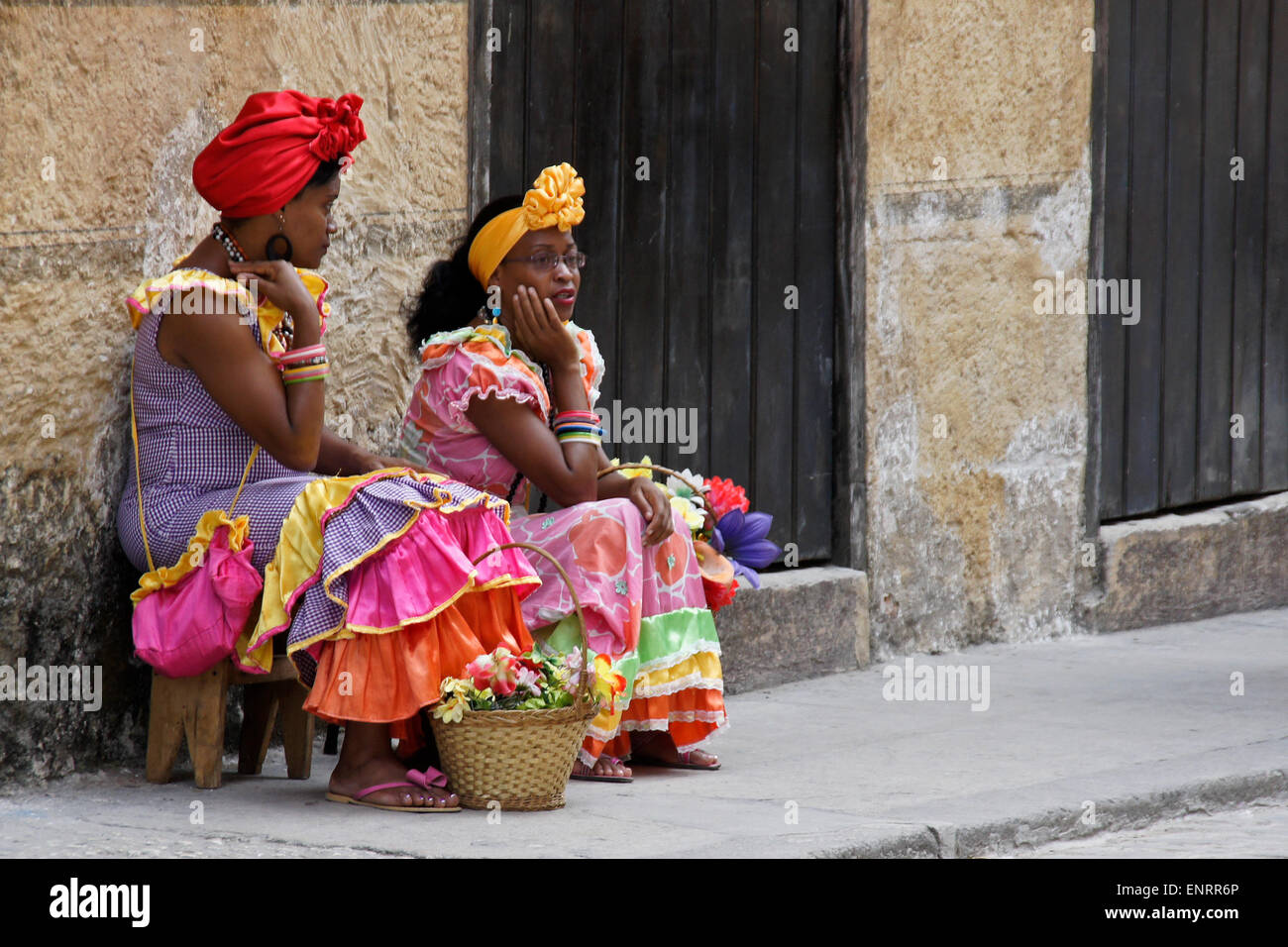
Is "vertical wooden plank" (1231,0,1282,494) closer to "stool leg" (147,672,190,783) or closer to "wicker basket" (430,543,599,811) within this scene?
"wicker basket" (430,543,599,811)

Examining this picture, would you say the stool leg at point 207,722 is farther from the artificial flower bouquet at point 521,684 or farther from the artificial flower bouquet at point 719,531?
the artificial flower bouquet at point 719,531

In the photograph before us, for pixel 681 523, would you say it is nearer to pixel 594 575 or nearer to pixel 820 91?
pixel 594 575

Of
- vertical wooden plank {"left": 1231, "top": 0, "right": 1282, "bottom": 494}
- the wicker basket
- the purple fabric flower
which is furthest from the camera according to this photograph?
vertical wooden plank {"left": 1231, "top": 0, "right": 1282, "bottom": 494}

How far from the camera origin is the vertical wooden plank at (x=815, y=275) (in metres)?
6.71

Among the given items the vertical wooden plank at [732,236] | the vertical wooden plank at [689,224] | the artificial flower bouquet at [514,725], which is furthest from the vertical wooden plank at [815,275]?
the artificial flower bouquet at [514,725]

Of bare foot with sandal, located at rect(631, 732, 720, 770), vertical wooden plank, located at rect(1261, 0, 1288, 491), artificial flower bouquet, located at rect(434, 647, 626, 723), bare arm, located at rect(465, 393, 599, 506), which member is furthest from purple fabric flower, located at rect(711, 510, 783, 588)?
vertical wooden plank, located at rect(1261, 0, 1288, 491)

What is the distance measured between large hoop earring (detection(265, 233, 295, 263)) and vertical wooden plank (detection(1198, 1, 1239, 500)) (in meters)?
4.92

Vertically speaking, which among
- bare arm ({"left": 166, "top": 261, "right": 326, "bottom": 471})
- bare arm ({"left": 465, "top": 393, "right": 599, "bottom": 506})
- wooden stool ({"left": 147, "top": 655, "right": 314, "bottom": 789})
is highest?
bare arm ({"left": 166, "top": 261, "right": 326, "bottom": 471})

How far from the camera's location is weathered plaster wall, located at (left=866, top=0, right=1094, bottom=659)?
689 centimetres

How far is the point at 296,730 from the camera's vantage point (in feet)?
15.8

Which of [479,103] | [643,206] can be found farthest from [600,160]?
[479,103]

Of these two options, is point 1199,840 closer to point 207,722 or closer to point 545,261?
point 545,261

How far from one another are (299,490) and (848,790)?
61.9 inches

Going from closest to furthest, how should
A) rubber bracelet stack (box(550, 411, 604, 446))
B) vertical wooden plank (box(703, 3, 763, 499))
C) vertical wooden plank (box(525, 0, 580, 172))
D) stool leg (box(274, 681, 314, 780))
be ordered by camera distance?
1. stool leg (box(274, 681, 314, 780))
2. rubber bracelet stack (box(550, 411, 604, 446))
3. vertical wooden plank (box(525, 0, 580, 172))
4. vertical wooden plank (box(703, 3, 763, 499))
